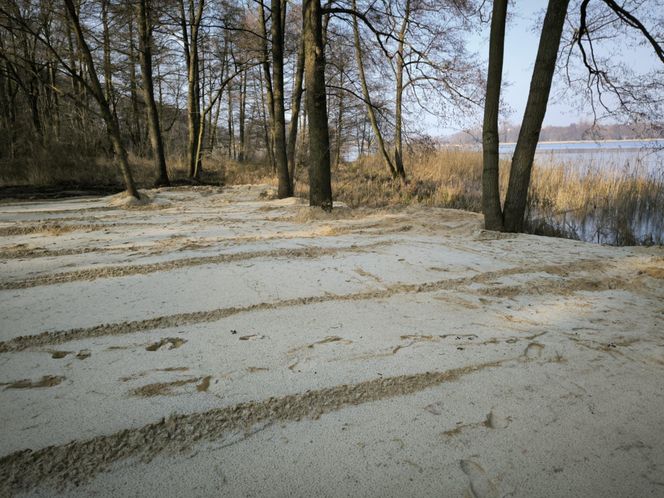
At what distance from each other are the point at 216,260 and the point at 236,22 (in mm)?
11422

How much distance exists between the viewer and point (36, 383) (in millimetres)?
1555

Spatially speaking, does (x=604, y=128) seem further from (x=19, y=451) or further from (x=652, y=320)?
(x=19, y=451)

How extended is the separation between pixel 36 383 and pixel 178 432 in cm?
75

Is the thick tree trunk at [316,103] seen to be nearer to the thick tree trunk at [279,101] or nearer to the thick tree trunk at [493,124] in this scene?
the thick tree trunk at [279,101]

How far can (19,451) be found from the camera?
120 centimetres

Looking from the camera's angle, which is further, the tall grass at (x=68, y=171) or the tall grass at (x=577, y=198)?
the tall grass at (x=68, y=171)

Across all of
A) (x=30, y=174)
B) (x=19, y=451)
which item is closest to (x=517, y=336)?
(x=19, y=451)

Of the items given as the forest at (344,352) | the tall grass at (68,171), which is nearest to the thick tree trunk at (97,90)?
the forest at (344,352)

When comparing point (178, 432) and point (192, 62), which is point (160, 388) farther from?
point (192, 62)

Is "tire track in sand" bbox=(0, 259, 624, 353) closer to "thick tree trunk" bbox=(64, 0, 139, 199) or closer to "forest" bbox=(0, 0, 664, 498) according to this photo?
"forest" bbox=(0, 0, 664, 498)

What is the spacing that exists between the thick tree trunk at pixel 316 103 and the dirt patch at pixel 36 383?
15.5ft

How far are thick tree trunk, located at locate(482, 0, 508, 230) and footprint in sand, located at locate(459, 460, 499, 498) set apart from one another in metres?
4.10

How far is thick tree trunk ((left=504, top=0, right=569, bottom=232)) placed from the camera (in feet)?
14.5

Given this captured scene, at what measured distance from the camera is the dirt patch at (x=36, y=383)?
153 cm
